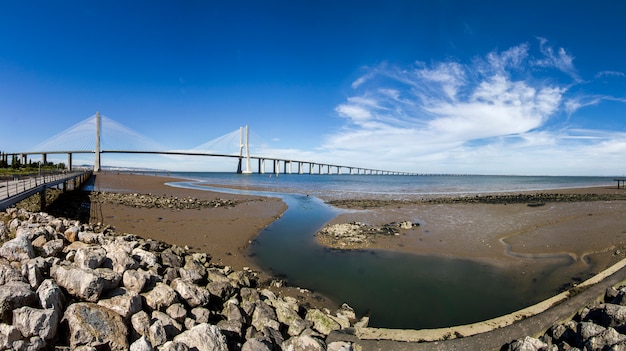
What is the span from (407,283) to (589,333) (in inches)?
147

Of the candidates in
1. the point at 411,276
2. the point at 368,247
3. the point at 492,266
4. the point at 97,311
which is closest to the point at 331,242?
the point at 368,247

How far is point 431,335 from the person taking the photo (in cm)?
505

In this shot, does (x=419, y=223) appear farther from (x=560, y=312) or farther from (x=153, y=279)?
(x=153, y=279)

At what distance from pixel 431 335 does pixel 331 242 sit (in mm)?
6549

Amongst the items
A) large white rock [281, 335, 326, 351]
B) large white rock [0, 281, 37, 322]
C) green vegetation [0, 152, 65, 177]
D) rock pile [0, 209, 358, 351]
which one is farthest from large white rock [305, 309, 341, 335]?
green vegetation [0, 152, 65, 177]

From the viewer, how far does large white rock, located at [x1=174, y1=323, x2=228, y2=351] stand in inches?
150

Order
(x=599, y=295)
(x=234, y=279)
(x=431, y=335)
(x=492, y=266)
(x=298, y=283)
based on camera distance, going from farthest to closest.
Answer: (x=492, y=266), (x=298, y=283), (x=234, y=279), (x=599, y=295), (x=431, y=335)

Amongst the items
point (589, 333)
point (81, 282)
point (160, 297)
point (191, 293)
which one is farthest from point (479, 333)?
point (81, 282)

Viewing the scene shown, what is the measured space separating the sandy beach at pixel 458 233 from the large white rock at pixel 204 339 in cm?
473

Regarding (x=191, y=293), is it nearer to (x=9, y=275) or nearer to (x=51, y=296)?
(x=51, y=296)

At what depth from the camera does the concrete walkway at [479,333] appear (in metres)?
4.75

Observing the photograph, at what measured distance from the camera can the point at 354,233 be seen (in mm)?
12703

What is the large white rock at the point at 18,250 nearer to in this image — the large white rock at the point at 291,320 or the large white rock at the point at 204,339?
the large white rock at the point at 204,339

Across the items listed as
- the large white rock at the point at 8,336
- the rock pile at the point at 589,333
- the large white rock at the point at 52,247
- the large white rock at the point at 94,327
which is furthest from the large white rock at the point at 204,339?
the rock pile at the point at 589,333
